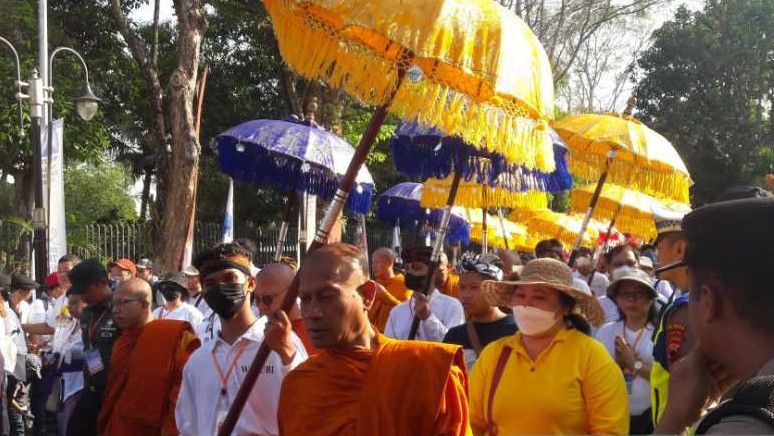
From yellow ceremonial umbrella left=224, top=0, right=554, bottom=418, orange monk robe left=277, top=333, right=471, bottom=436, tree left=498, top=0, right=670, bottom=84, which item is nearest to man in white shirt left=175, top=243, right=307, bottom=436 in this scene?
yellow ceremonial umbrella left=224, top=0, right=554, bottom=418

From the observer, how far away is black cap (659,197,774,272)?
6.14 ft

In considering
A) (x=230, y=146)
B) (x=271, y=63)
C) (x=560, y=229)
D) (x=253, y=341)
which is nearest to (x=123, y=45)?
(x=271, y=63)

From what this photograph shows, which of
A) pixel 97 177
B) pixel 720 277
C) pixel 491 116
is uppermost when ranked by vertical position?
pixel 491 116

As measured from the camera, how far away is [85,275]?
700 cm

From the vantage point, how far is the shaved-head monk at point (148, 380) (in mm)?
5555

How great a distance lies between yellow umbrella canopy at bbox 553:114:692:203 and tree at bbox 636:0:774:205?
25.4 m

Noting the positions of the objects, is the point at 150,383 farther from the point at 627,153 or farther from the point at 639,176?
the point at 639,176

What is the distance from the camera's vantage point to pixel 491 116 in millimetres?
4453

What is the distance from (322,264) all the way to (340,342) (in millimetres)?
309

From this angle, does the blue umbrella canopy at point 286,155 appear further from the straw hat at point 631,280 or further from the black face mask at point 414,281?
the straw hat at point 631,280

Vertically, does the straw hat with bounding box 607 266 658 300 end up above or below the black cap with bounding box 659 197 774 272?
below

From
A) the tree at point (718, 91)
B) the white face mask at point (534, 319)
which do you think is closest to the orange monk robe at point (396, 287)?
the white face mask at point (534, 319)

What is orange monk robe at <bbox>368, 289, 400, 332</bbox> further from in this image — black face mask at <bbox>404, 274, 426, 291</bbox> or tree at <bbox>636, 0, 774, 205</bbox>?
tree at <bbox>636, 0, 774, 205</bbox>

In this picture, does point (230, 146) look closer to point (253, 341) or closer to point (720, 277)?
point (253, 341)
